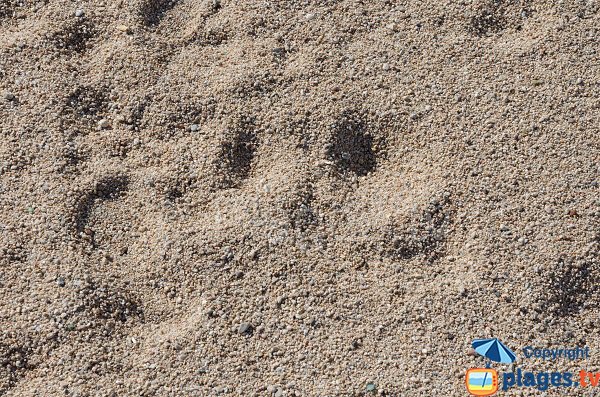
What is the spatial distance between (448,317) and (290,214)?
18.4 inches

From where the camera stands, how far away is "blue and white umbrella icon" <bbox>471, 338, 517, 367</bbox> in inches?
67.6

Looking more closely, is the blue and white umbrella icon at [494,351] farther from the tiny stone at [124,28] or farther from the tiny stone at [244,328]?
the tiny stone at [124,28]

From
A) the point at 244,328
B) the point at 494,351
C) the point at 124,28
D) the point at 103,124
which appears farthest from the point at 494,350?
the point at 124,28

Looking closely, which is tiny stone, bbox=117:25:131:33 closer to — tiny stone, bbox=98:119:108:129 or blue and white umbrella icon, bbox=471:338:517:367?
tiny stone, bbox=98:119:108:129

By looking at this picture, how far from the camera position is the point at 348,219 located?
6.19ft

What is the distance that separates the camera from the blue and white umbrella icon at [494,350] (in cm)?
172

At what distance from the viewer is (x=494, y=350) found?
1.72 meters

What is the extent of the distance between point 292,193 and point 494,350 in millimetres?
628

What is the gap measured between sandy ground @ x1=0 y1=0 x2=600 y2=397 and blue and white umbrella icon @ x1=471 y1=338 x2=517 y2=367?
0.02 m

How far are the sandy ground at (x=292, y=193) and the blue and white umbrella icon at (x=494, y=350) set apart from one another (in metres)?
0.02

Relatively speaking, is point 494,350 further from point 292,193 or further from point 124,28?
point 124,28

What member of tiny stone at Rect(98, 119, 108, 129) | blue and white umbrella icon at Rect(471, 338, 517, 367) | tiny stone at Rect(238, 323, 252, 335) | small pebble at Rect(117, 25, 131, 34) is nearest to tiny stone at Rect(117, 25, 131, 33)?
small pebble at Rect(117, 25, 131, 34)

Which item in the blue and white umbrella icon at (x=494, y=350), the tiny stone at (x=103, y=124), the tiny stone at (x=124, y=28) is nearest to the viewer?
the blue and white umbrella icon at (x=494, y=350)

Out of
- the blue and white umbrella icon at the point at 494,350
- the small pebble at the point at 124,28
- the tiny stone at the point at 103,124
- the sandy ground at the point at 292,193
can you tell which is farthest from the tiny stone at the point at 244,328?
the small pebble at the point at 124,28
